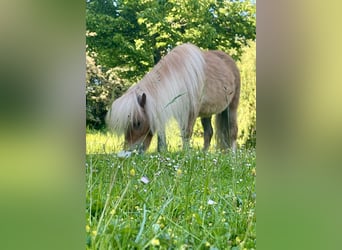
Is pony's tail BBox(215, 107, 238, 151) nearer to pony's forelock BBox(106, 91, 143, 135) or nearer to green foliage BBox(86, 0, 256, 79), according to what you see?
green foliage BBox(86, 0, 256, 79)

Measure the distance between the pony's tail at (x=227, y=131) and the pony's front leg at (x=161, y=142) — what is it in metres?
0.35

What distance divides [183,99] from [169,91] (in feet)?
0.36

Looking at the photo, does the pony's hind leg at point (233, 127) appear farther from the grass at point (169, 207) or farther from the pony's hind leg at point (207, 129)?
the grass at point (169, 207)

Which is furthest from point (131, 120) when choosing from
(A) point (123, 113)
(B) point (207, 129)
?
(B) point (207, 129)

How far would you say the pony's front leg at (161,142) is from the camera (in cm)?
194

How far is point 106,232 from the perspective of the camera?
0.69 m

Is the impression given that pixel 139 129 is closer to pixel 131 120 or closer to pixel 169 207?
pixel 131 120

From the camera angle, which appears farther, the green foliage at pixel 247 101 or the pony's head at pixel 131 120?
the green foliage at pixel 247 101

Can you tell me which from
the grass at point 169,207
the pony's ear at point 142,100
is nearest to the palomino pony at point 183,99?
the pony's ear at point 142,100

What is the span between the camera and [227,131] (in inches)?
90.6
